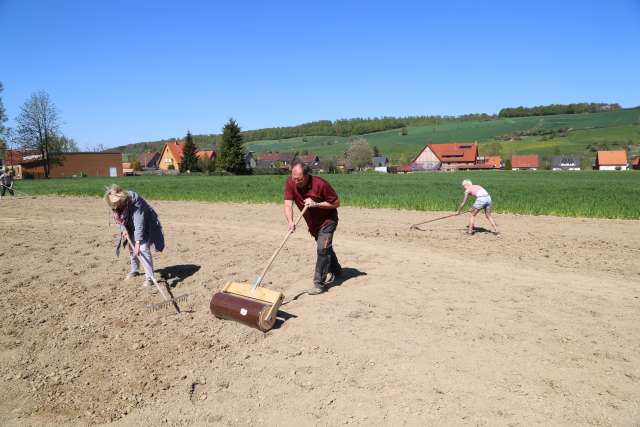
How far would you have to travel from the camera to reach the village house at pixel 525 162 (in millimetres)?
93500

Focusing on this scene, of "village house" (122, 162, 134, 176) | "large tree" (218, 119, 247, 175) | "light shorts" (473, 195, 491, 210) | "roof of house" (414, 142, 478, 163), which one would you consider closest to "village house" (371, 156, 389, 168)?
"roof of house" (414, 142, 478, 163)

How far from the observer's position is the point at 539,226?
46.1 feet

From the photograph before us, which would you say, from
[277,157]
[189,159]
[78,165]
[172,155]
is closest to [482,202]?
[189,159]

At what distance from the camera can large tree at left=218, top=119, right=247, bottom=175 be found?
2820 inches

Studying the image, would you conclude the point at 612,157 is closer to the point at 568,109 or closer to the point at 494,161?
the point at 494,161

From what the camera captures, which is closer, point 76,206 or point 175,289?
point 175,289

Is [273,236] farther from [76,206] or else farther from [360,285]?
[76,206]

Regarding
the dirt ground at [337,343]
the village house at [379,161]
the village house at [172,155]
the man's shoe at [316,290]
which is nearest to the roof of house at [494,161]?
the village house at [379,161]

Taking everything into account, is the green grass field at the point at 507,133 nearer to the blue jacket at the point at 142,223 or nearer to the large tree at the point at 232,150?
the large tree at the point at 232,150

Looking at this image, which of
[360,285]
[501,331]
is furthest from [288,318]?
[501,331]

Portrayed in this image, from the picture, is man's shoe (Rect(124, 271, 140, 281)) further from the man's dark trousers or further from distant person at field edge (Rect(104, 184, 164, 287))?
the man's dark trousers

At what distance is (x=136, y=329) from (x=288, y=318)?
1888mm

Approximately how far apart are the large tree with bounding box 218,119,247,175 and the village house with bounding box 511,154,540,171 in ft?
173

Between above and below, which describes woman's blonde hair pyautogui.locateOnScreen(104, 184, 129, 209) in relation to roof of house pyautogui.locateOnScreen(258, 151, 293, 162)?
below
